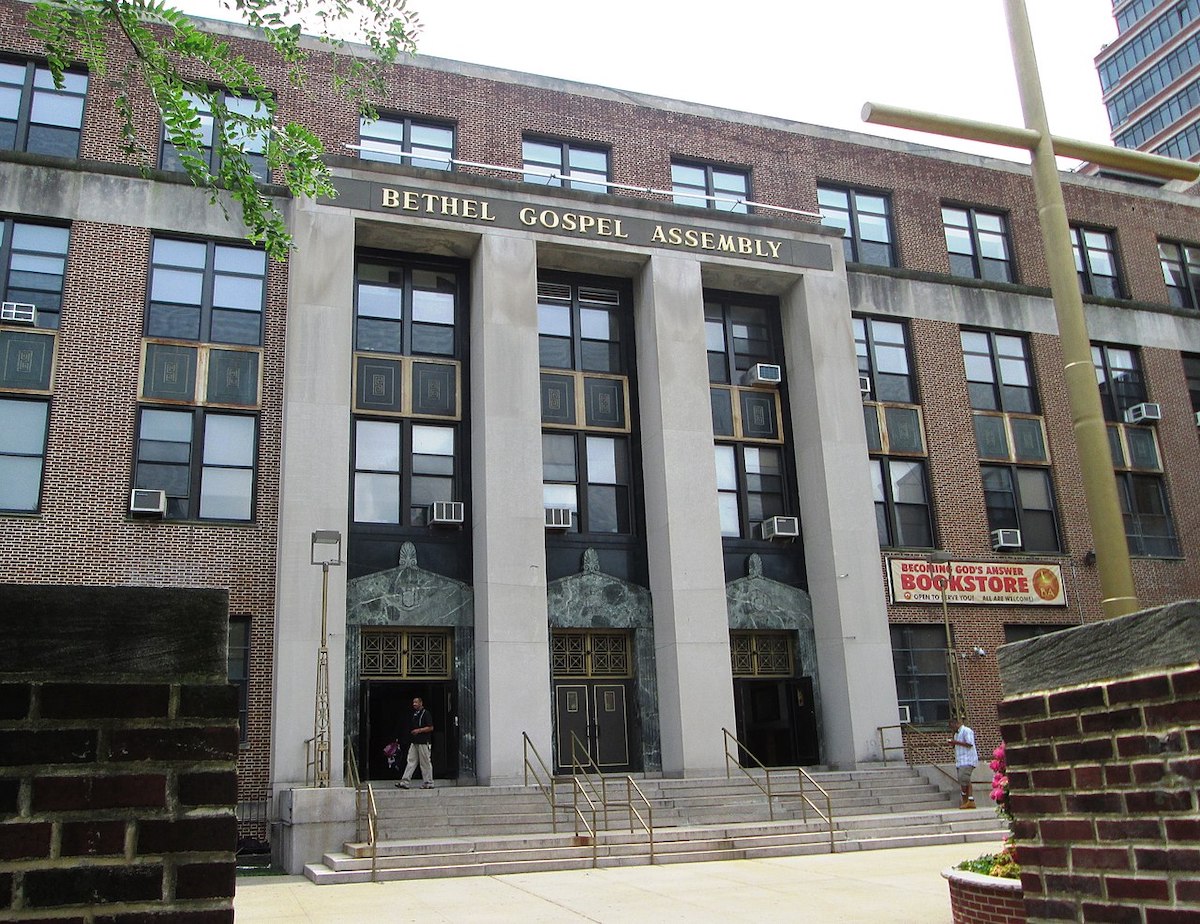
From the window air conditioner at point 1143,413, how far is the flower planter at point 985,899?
1008 inches

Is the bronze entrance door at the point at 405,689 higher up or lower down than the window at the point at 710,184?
lower down

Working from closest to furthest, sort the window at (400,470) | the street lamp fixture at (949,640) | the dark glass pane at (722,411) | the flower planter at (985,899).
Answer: the flower planter at (985,899)
the window at (400,470)
the street lamp fixture at (949,640)
the dark glass pane at (722,411)

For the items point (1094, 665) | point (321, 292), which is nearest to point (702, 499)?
point (321, 292)

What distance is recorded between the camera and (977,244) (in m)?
32.9

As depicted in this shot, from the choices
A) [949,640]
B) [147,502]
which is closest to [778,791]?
[949,640]

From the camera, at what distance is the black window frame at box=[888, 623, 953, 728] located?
89.7 ft

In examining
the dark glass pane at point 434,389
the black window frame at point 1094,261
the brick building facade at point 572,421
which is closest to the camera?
the brick building facade at point 572,421

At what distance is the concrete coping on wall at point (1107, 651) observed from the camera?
11.8 ft

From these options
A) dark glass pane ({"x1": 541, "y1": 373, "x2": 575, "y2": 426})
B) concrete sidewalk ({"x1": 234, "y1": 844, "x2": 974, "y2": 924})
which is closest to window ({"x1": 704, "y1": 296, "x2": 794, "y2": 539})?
dark glass pane ({"x1": 541, "y1": 373, "x2": 575, "y2": 426})

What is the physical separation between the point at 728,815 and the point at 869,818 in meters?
2.62

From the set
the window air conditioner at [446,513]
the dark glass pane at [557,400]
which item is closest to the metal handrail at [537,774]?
the window air conditioner at [446,513]

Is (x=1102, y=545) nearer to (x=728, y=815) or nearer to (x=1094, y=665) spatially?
(x=1094, y=665)

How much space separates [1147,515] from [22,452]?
95.2ft

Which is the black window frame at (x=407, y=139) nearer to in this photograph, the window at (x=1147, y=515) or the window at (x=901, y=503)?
the window at (x=901, y=503)
